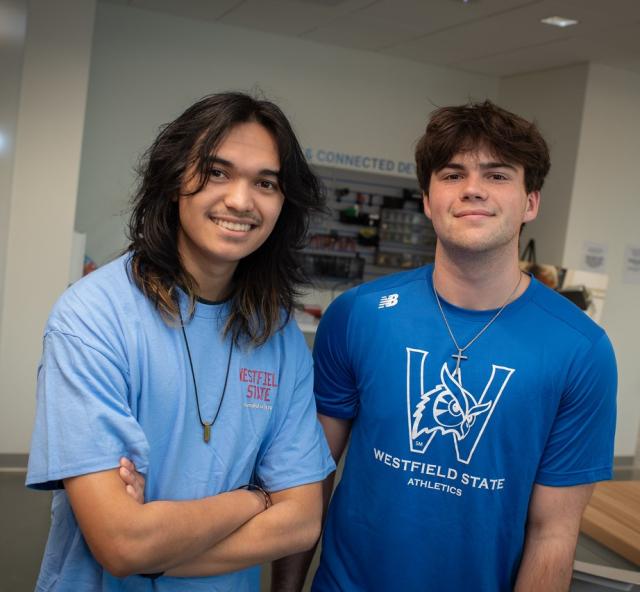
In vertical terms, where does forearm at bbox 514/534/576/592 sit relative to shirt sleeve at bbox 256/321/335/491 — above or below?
below

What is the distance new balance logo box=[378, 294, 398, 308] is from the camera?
1.82 m

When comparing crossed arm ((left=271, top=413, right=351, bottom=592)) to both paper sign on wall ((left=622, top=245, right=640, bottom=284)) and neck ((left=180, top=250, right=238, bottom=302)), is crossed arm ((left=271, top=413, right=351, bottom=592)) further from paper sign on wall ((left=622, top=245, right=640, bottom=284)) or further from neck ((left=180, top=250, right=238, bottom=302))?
paper sign on wall ((left=622, top=245, right=640, bottom=284))

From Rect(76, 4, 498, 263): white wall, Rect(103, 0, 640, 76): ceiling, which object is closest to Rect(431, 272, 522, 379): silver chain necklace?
Rect(103, 0, 640, 76): ceiling

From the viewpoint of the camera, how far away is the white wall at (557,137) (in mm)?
6070

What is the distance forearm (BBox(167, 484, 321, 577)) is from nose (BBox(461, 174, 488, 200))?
0.73 metres

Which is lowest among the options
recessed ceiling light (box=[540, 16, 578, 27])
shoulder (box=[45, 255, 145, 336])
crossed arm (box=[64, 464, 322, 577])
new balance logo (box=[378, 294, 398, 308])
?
crossed arm (box=[64, 464, 322, 577])

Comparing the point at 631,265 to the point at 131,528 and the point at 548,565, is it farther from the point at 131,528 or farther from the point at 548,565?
the point at 131,528

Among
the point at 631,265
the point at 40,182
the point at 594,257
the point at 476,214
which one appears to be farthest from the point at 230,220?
the point at 631,265

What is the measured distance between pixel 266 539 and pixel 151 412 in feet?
1.12

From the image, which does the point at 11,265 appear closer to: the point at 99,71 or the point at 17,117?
the point at 17,117

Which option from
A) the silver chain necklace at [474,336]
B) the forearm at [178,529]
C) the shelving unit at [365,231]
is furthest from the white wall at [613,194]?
the forearm at [178,529]

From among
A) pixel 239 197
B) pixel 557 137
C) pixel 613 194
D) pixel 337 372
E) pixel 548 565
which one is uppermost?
pixel 557 137

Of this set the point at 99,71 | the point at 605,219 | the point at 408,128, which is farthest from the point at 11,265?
the point at 605,219

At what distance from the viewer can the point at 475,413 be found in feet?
5.45
